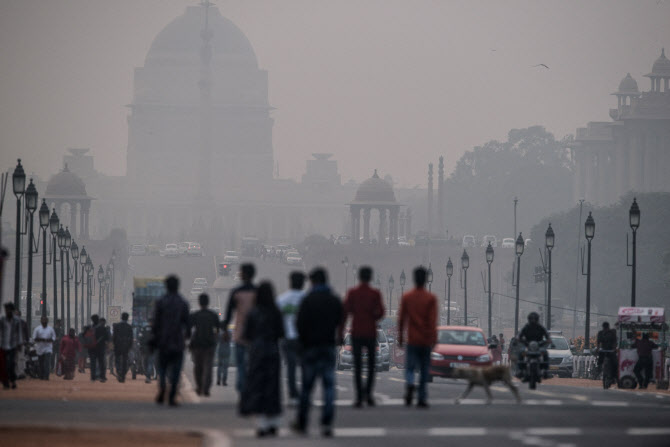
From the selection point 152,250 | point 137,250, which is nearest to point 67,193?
point 137,250

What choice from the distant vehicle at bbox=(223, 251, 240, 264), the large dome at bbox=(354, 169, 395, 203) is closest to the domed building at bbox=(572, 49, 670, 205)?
the large dome at bbox=(354, 169, 395, 203)

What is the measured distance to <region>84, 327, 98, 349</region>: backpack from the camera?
35.1 metres

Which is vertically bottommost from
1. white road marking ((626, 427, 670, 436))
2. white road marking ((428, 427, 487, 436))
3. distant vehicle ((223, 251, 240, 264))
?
white road marking ((428, 427, 487, 436))

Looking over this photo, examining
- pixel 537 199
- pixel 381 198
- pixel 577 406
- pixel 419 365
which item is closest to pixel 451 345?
pixel 577 406

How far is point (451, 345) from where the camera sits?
3500 centimetres

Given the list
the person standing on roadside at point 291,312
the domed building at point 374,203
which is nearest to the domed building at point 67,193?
the domed building at point 374,203

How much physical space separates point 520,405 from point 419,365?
8.62 ft

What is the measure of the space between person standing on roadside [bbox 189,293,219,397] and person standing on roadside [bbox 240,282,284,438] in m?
6.02

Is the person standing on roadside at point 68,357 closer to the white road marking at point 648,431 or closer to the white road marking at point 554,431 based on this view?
the white road marking at point 554,431

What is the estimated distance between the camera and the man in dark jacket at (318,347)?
58.5ft

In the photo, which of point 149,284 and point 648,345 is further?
point 149,284

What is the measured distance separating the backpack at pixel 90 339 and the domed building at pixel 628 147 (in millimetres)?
146293

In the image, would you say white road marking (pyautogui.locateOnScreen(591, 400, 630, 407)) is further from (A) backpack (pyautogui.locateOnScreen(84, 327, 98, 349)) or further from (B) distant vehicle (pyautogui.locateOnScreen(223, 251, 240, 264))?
(B) distant vehicle (pyautogui.locateOnScreen(223, 251, 240, 264))

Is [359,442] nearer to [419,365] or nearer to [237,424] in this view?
[237,424]
